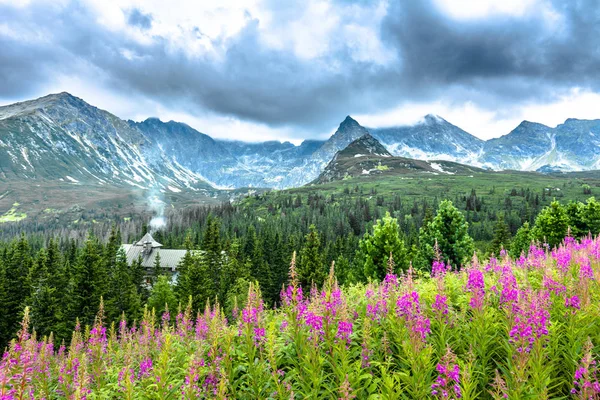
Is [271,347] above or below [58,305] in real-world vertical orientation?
above

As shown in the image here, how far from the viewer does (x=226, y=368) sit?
6852 millimetres

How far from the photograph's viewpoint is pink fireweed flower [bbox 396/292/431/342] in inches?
257

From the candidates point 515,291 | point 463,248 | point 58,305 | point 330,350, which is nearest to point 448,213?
point 463,248

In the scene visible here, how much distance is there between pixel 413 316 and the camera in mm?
7281

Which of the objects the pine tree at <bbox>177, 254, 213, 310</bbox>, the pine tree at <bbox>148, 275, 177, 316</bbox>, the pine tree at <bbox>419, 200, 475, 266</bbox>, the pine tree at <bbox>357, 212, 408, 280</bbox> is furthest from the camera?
the pine tree at <bbox>148, 275, 177, 316</bbox>

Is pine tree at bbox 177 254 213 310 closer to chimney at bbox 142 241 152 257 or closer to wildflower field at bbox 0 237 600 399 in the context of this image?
wildflower field at bbox 0 237 600 399

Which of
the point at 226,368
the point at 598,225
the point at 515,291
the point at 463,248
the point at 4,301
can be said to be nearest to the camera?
the point at 226,368

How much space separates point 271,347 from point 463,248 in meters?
34.4

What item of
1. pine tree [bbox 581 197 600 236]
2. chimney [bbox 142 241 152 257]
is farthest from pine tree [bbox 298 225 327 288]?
chimney [bbox 142 241 152 257]

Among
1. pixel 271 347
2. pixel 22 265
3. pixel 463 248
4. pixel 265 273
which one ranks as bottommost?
pixel 265 273

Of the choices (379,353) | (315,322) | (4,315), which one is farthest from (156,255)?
(379,353)

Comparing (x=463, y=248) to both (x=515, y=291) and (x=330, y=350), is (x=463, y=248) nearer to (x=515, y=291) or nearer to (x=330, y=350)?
(x=515, y=291)

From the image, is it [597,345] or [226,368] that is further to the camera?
[226,368]

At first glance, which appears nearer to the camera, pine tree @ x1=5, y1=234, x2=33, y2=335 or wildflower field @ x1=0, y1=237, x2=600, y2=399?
wildflower field @ x1=0, y1=237, x2=600, y2=399
